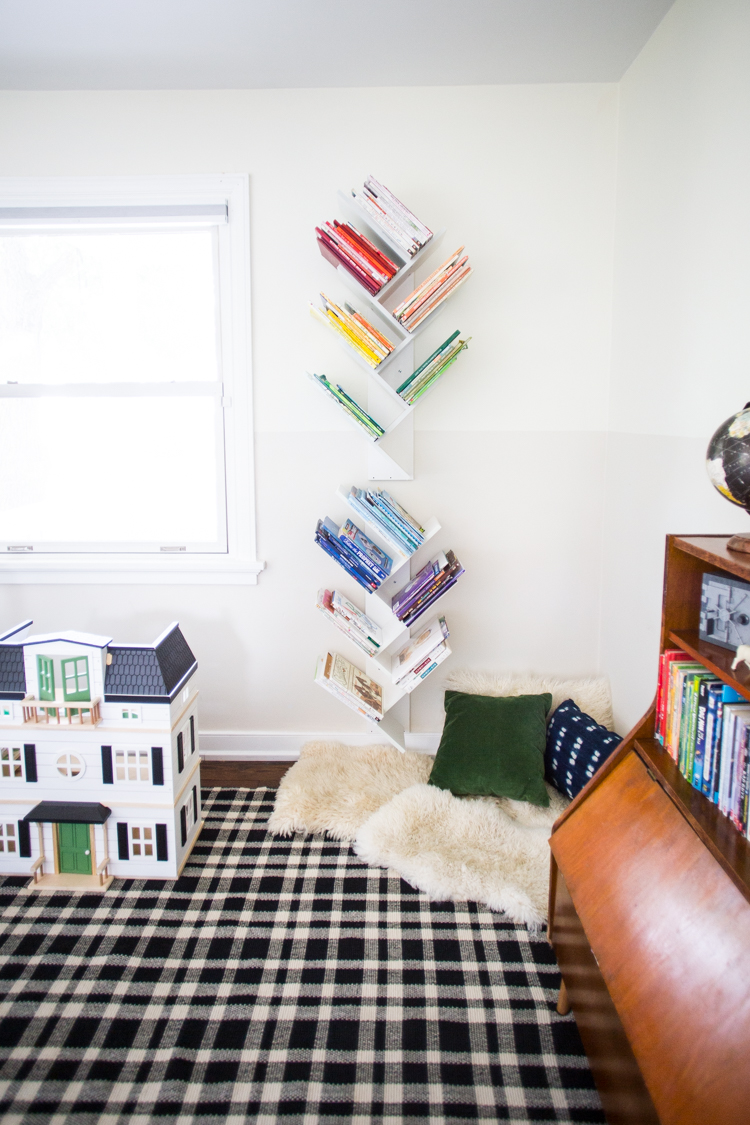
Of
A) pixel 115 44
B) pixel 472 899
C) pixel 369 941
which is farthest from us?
pixel 115 44

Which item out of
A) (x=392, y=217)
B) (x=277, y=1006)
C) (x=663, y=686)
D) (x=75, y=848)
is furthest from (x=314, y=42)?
(x=277, y=1006)

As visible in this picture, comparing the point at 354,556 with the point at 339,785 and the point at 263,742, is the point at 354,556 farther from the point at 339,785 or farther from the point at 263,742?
the point at 263,742

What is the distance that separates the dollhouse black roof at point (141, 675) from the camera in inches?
78.7

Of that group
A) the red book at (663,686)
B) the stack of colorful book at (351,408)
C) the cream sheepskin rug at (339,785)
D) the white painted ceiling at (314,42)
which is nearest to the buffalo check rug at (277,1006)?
the cream sheepskin rug at (339,785)

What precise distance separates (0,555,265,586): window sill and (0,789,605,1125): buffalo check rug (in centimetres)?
105

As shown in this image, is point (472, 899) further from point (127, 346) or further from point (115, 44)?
point (115, 44)

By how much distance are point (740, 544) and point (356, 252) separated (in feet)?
5.16

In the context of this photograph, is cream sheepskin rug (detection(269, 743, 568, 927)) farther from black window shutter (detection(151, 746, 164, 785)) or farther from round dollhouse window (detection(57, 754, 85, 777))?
round dollhouse window (detection(57, 754, 85, 777))

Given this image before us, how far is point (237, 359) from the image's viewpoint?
2551 mm

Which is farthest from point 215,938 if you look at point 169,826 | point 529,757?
point 529,757

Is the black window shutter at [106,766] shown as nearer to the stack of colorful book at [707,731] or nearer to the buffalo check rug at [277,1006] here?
the buffalo check rug at [277,1006]

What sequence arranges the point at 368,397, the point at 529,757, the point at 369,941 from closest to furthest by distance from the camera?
the point at 369,941 → the point at 529,757 → the point at 368,397

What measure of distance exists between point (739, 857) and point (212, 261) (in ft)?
8.10

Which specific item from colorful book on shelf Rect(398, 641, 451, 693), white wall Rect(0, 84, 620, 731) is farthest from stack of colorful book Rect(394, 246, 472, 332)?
colorful book on shelf Rect(398, 641, 451, 693)
